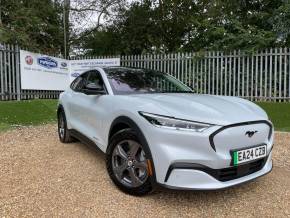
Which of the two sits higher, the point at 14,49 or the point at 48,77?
the point at 14,49

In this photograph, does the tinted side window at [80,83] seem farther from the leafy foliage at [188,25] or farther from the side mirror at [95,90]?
the leafy foliage at [188,25]

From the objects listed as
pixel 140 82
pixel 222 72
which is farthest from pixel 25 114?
pixel 222 72

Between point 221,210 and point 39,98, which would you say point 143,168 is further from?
point 39,98

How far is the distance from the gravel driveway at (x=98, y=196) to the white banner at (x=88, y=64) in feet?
31.0

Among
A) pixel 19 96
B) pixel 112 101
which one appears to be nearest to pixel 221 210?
pixel 112 101

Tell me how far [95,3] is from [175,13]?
5.41m

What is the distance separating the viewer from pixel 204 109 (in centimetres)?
336

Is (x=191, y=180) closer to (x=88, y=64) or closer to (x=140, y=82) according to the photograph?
(x=140, y=82)

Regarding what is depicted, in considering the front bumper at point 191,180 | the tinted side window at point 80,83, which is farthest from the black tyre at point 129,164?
the tinted side window at point 80,83

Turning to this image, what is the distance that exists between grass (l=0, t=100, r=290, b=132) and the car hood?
→ 4680 mm

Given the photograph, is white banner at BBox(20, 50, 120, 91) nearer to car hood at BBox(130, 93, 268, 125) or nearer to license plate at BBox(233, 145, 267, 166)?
car hood at BBox(130, 93, 268, 125)

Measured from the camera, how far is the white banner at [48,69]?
12859 millimetres

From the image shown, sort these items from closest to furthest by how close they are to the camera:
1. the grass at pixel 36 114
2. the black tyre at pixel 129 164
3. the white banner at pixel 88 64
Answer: the black tyre at pixel 129 164, the grass at pixel 36 114, the white banner at pixel 88 64

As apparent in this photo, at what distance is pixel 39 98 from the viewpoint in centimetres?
1373
